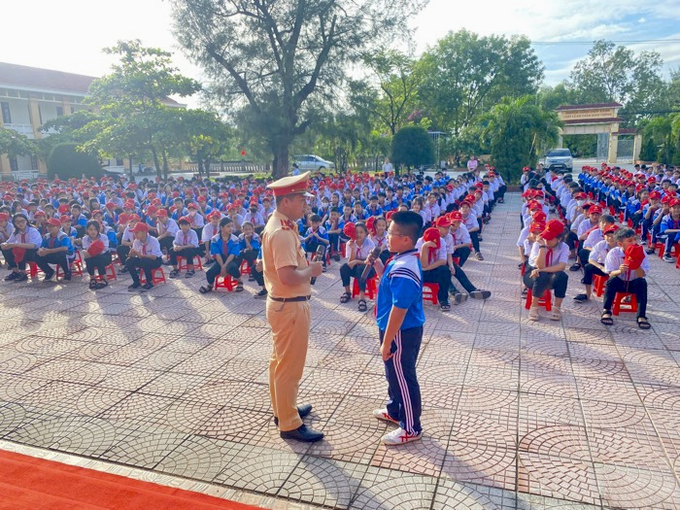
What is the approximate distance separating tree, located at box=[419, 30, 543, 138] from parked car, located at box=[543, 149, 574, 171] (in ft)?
41.6

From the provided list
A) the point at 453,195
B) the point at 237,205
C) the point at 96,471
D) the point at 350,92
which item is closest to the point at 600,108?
the point at 350,92

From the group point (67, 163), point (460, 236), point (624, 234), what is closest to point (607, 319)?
point (624, 234)

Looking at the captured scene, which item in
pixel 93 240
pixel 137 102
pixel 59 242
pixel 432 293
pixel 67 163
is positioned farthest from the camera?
pixel 67 163

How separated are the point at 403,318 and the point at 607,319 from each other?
12.3 ft

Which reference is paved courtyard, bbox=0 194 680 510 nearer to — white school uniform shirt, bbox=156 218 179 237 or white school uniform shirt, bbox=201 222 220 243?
white school uniform shirt, bbox=201 222 220 243

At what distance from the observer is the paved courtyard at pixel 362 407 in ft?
10.3

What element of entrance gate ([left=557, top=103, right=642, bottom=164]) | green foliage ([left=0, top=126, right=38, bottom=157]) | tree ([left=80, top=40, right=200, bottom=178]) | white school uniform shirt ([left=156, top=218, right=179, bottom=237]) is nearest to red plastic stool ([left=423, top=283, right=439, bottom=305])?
white school uniform shirt ([left=156, top=218, right=179, bottom=237])

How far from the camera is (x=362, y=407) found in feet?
13.5

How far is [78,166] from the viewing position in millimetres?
27609

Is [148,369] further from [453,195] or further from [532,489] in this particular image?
[453,195]

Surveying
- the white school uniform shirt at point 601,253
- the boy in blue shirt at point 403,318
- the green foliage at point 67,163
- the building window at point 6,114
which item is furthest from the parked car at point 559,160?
the building window at point 6,114

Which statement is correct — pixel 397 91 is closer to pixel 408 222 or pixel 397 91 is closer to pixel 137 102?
pixel 137 102

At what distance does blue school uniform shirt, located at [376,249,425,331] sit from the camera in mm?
3256

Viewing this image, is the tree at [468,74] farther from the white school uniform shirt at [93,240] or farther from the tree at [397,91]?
the white school uniform shirt at [93,240]
